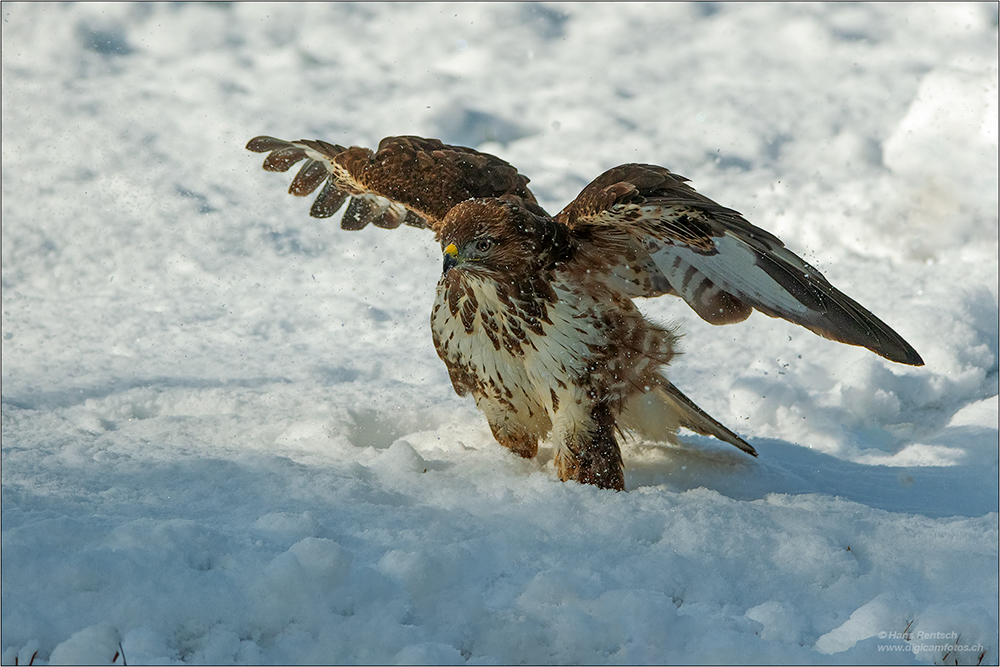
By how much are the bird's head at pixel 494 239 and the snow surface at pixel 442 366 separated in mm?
779

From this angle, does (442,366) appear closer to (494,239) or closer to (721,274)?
(494,239)

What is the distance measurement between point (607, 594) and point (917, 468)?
7.72 feet

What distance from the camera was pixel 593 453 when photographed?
3195 millimetres

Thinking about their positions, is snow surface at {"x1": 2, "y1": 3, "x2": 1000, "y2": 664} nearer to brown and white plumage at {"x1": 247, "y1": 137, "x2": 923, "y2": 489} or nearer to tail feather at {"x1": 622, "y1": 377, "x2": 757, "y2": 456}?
tail feather at {"x1": 622, "y1": 377, "x2": 757, "y2": 456}

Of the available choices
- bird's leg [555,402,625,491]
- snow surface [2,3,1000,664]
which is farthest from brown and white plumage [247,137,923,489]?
snow surface [2,3,1000,664]

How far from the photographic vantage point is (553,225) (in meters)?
3.08

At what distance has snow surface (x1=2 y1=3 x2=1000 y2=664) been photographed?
2088 mm

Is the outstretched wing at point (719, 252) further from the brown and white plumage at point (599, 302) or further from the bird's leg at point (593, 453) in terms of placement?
the bird's leg at point (593, 453)

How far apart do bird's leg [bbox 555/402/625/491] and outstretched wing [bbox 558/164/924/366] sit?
600mm

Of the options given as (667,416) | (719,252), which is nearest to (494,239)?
(719,252)

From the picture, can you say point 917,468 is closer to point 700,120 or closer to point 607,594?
point 607,594

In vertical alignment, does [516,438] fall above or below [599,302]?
below

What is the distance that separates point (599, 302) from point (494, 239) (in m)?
0.49

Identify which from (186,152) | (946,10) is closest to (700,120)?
(946,10)
